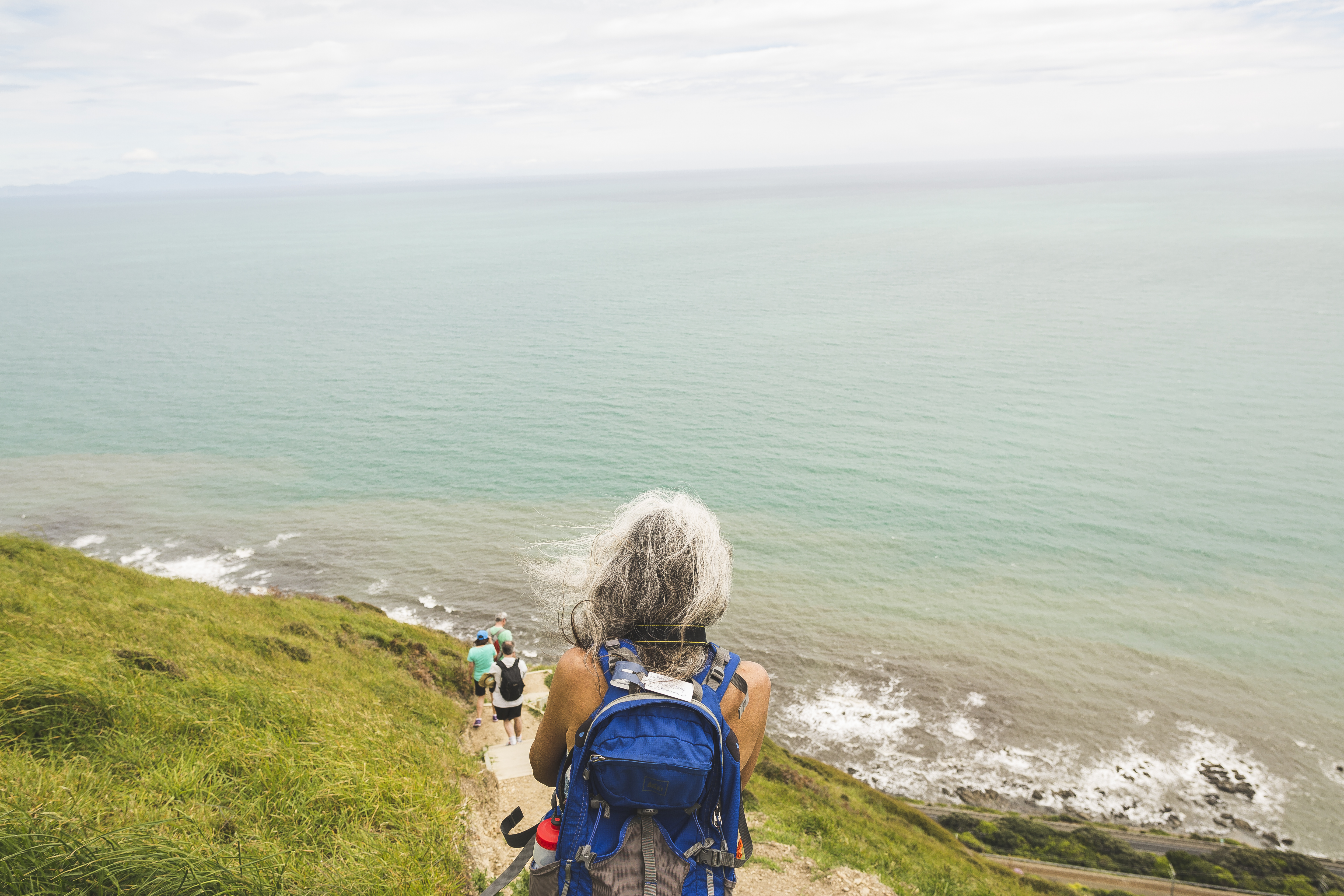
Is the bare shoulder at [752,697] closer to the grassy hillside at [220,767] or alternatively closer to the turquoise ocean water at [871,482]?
the grassy hillside at [220,767]

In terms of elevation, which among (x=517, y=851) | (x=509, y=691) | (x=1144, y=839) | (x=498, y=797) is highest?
Answer: (x=517, y=851)

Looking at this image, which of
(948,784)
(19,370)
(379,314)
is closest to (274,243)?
(379,314)

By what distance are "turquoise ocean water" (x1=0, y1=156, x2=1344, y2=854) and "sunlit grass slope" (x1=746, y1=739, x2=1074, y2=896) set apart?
4.85 metres

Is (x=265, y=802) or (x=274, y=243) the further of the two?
(x=274, y=243)

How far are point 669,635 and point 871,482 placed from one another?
4257 cm

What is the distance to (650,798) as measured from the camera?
255 centimetres

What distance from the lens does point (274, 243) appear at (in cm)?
18912

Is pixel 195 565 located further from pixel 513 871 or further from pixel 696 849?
pixel 696 849

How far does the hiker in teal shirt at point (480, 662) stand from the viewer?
40.4 ft

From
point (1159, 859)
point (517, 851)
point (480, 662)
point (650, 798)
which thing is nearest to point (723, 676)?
point (650, 798)

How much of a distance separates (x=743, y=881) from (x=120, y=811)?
6251 mm

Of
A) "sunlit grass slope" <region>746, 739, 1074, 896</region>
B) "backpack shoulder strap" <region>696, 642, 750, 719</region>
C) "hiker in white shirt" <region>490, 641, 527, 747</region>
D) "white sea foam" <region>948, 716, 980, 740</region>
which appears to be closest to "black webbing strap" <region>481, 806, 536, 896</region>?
"backpack shoulder strap" <region>696, 642, 750, 719</region>

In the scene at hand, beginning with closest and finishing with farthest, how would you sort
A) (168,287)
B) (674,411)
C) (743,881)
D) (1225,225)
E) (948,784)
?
(743,881), (948,784), (674,411), (168,287), (1225,225)

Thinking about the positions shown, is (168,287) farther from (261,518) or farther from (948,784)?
(948,784)
